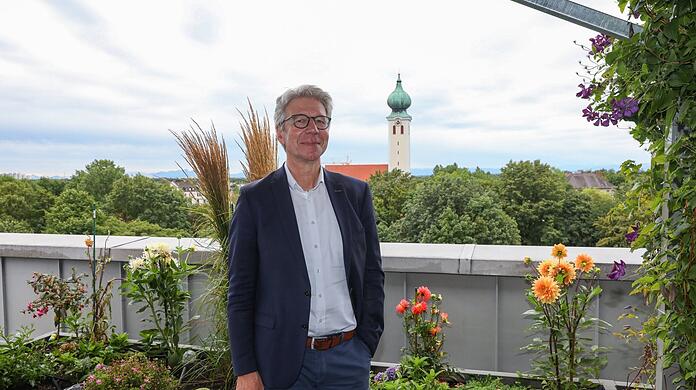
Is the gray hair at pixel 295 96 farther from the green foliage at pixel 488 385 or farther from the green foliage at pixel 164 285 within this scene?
the green foliage at pixel 488 385

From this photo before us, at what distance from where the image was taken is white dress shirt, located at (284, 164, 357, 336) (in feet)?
4.90

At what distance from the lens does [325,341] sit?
58.6 inches

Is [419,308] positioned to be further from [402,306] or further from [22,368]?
[22,368]

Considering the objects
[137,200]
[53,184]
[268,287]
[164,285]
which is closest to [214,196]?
[164,285]

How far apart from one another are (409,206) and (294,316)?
25.9 metres

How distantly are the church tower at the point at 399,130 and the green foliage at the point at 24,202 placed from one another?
19.7 m

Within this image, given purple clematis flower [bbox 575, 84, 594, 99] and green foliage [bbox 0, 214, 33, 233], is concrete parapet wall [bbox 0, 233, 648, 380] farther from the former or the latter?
green foliage [bbox 0, 214, 33, 233]

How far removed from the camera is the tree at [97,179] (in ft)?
86.6

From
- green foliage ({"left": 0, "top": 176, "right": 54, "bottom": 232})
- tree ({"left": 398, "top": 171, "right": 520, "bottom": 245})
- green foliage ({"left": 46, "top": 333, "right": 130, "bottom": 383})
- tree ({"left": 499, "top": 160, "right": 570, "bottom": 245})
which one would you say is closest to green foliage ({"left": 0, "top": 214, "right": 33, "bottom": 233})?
green foliage ({"left": 0, "top": 176, "right": 54, "bottom": 232})

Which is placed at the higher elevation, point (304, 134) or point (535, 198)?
point (304, 134)

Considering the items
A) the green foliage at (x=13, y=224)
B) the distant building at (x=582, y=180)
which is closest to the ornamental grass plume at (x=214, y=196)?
the green foliage at (x=13, y=224)

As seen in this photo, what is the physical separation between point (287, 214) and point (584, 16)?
1056 mm

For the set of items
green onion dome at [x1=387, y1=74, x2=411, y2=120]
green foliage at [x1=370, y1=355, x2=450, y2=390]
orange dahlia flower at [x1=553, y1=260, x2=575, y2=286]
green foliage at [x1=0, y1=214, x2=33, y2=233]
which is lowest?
green foliage at [x1=0, y1=214, x2=33, y2=233]

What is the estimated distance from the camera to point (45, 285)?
2.54m
